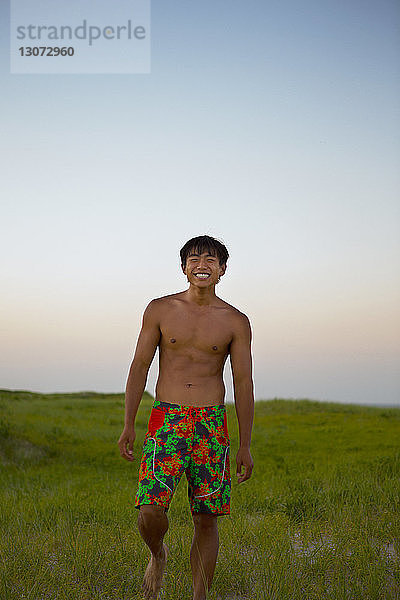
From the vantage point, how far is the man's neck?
4441 mm

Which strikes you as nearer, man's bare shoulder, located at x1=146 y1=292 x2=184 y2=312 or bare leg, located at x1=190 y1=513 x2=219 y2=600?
bare leg, located at x1=190 y1=513 x2=219 y2=600

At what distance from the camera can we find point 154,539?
4.26 m

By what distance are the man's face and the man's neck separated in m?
0.06

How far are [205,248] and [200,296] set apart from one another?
317 millimetres

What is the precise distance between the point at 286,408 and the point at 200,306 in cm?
1588

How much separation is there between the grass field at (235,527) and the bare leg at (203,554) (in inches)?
12.1

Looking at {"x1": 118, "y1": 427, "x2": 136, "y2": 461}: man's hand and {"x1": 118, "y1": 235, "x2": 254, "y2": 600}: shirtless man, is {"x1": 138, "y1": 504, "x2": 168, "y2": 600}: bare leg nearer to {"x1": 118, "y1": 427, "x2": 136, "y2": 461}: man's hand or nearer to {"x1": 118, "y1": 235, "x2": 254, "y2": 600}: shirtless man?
{"x1": 118, "y1": 235, "x2": 254, "y2": 600}: shirtless man

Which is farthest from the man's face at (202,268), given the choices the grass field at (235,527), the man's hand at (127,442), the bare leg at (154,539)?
the grass field at (235,527)

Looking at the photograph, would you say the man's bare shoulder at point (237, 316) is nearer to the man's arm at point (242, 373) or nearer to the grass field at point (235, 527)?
the man's arm at point (242, 373)

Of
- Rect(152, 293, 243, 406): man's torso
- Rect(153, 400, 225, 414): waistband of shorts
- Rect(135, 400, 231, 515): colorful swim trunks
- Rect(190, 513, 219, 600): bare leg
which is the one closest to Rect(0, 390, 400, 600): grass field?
Rect(190, 513, 219, 600): bare leg

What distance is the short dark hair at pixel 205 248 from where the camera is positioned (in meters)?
4.41

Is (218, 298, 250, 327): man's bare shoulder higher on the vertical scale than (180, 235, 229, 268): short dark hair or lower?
lower

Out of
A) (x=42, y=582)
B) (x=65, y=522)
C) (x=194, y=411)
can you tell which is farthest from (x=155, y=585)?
(x=65, y=522)

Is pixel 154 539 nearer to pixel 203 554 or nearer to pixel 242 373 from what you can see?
pixel 203 554
